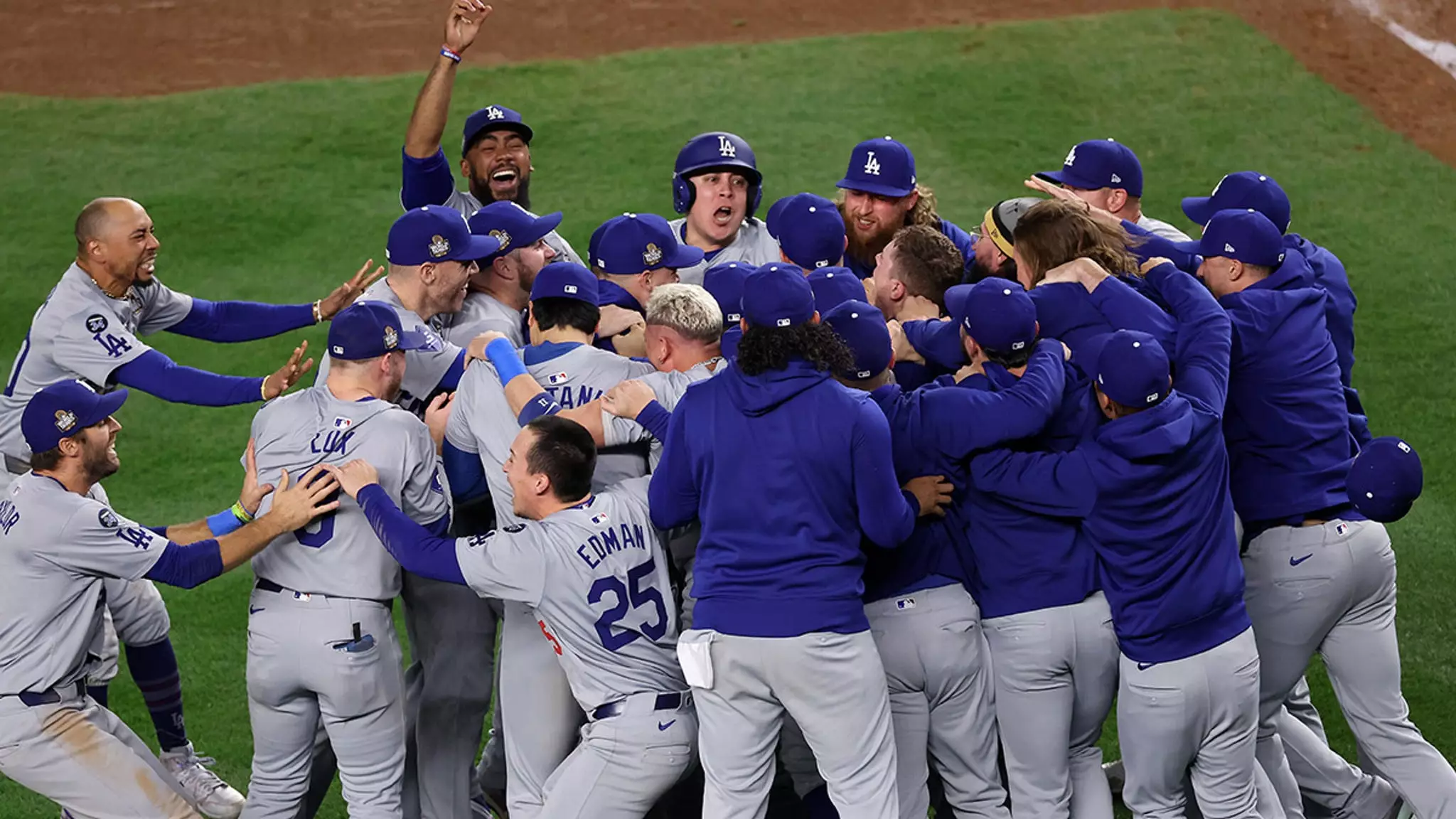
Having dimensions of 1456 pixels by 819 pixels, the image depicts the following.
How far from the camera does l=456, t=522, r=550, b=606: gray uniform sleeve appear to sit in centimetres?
416

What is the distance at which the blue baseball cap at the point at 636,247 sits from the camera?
5.10 m

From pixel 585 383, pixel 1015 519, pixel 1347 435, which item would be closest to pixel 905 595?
pixel 1015 519

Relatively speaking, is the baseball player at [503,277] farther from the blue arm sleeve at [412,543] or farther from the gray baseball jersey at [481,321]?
the blue arm sleeve at [412,543]

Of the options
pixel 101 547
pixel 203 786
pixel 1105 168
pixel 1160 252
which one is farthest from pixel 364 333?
pixel 1105 168

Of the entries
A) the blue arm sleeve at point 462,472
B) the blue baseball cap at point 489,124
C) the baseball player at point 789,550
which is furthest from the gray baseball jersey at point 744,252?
the baseball player at point 789,550

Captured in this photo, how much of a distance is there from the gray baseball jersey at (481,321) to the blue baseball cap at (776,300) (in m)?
1.43

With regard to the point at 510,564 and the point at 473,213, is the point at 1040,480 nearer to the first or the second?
the point at 510,564

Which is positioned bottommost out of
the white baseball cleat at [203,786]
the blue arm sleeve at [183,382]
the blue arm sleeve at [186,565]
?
the white baseball cleat at [203,786]

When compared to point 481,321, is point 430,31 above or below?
below

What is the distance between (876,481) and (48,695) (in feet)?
8.50

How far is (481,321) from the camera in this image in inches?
209

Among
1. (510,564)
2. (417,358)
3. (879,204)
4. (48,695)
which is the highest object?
(879,204)

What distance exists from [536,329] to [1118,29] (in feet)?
31.6

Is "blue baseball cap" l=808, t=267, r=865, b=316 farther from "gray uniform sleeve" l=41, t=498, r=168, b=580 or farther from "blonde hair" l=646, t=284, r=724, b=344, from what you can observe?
"gray uniform sleeve" l=41, t=498, r=168, b=580
